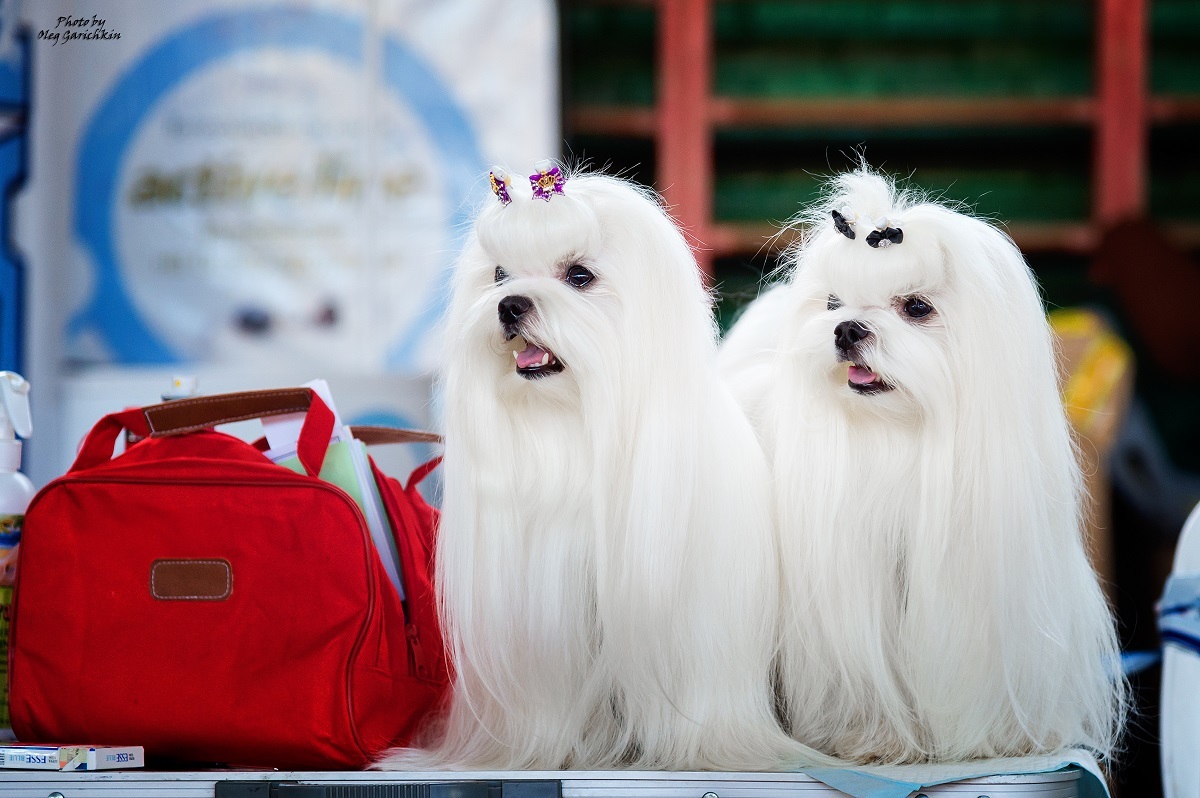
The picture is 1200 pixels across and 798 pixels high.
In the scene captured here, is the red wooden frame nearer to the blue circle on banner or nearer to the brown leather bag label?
the blue circle on banner

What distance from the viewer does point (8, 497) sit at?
1.48 meters

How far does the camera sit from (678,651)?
1334mm

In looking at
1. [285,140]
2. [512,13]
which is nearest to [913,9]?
[512,13]

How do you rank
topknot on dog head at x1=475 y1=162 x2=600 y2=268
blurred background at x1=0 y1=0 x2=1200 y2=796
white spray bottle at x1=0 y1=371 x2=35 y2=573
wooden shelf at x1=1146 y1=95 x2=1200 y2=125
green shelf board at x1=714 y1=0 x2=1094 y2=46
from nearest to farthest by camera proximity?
topknot on dog head at x1=475 y1=162 x2=600 y2=268 < white spray bottle at x1=0 y1=371 x2=35 y2=573 < blurred background at x1=0 y1=0 x2=1200 y2=796 < wooden shelf at x1=1146 y1=95 x2=1200 y2=125 < green shelf board at x1=714 y1=0 x2=1094 y2=46

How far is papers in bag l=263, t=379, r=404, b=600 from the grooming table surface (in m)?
0.32

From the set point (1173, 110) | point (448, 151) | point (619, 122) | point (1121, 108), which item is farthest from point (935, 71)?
point (448, 151)

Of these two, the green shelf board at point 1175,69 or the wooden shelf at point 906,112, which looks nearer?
the wooden shelf at point 906,112

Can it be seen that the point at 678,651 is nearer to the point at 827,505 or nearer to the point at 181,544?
the point at 827,505

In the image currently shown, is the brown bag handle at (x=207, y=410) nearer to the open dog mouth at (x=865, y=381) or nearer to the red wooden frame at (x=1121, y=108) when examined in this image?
the open dog mouth at (x=865, y=381)

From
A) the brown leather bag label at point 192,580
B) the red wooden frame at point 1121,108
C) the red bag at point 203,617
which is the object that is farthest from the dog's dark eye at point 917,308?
the red wooden frame at point 1121,108

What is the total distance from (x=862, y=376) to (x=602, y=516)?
335 millimetres

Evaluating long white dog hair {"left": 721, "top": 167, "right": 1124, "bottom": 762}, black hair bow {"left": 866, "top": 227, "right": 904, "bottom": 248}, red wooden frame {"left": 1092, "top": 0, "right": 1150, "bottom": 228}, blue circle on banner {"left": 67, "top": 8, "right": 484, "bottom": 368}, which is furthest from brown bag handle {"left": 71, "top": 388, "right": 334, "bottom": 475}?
red wooden frame {"left": 1092, "top": 0, "right": 1150, "bottom": 228}

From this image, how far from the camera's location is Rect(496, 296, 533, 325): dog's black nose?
132 cm

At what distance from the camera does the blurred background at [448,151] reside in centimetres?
324
